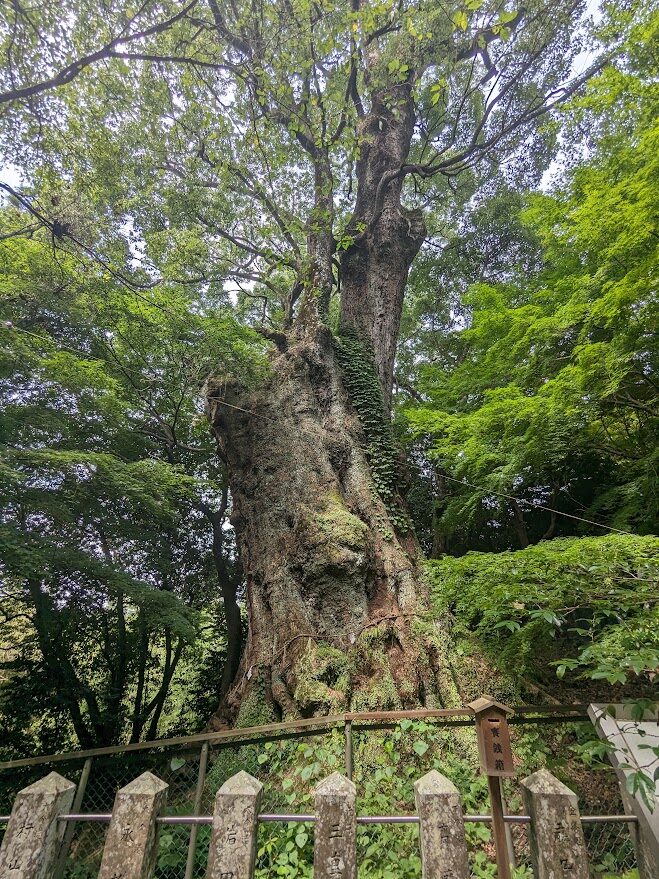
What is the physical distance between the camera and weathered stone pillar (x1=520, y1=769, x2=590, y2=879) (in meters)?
1.39

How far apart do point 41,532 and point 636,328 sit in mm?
6923

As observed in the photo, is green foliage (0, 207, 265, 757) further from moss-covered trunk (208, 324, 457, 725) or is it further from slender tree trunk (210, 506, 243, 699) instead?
moss-covered trunk (208, 324, 457, 725)

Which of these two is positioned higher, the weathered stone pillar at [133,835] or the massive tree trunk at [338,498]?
the massive tree trunk at [338,498]

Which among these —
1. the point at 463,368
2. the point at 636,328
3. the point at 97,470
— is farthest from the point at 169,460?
the point at 636,328

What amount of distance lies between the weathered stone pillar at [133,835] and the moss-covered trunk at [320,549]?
88.3 inches

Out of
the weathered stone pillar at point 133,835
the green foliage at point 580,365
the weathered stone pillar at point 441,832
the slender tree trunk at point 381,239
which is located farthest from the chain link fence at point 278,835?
the slender tree trunk at point 381,239

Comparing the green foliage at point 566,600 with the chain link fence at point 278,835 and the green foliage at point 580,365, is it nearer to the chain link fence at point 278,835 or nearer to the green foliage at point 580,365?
the chain link fence at point 278,835

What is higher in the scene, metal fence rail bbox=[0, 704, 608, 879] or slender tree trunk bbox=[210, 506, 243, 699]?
slender tree trunk bbox=[210, 506, 243, 699]

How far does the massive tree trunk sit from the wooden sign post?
1980 mm

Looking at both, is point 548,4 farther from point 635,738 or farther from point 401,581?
point 635,738

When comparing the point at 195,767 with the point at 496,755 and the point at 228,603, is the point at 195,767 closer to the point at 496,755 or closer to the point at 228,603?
the point at 228,603

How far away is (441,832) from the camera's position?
1.42 meters

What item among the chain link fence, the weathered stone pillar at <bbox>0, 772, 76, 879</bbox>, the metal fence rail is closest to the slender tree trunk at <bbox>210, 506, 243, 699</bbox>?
the metal fence rail

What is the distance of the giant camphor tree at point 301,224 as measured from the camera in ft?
12.6
